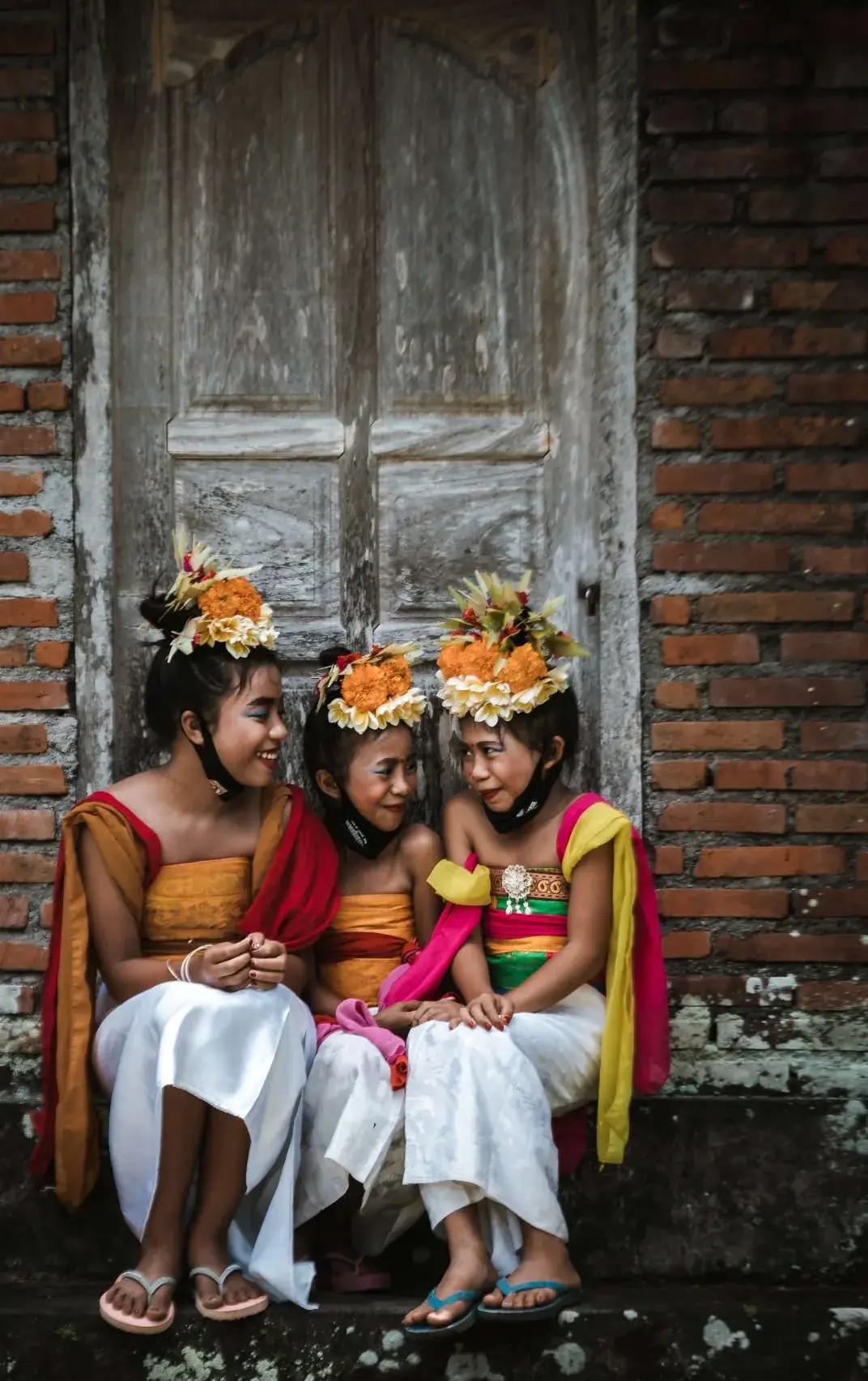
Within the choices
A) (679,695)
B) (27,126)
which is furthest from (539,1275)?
(27,126)

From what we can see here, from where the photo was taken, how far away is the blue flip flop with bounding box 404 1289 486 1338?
2.68 metres

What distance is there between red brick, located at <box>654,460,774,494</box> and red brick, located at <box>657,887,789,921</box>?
42.1 inches

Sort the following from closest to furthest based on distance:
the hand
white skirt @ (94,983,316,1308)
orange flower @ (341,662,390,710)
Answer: white skirt @ (94,983,316,1308) < the hand < orange flower @ (341,662,390,710)

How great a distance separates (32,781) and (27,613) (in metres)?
0.45

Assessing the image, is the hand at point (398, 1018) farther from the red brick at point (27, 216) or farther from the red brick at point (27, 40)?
the red brick at point (27, 40)

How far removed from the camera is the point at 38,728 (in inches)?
141

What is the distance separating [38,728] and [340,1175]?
1421mm

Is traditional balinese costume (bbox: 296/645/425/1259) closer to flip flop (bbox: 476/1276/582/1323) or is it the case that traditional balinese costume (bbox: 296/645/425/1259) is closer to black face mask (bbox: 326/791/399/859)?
black face mask (bbox: 326/791/399/859)

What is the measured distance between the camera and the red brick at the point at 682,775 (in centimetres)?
358

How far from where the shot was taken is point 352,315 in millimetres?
3742

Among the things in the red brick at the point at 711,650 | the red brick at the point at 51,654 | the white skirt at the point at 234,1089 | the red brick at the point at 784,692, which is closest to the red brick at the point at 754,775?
the red brick at the point at 784,692

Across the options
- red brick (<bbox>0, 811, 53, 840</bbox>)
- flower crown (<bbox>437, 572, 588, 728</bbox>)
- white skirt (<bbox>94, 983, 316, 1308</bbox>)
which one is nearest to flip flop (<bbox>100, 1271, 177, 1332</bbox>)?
white skirt (<bbox>94, 983, 316, 1308</bbox>)

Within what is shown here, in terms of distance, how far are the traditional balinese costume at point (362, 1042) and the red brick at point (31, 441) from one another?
997 mm

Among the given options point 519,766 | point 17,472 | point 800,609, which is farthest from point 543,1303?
point 17,472
